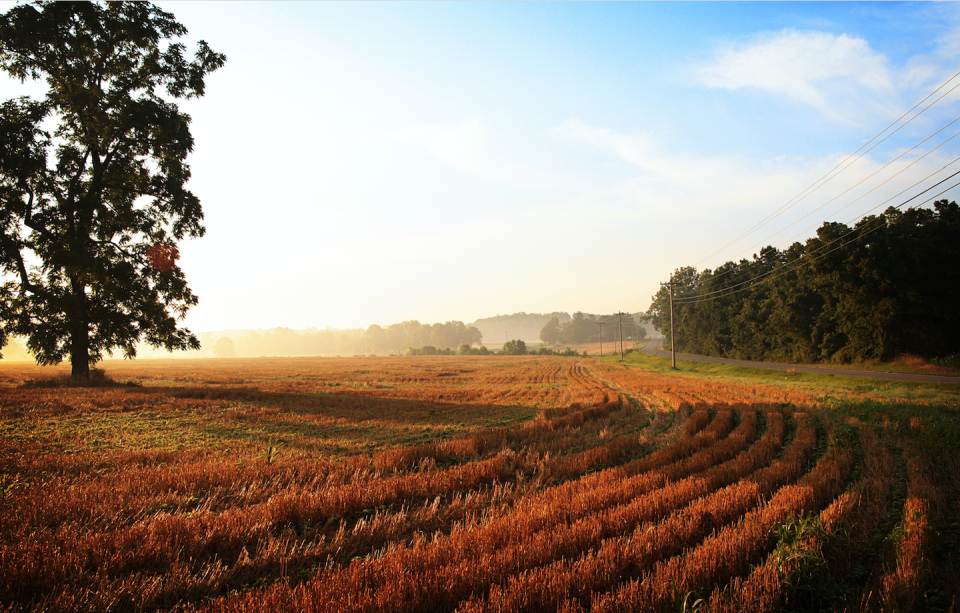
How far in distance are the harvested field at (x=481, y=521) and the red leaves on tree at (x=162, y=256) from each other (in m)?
14.0

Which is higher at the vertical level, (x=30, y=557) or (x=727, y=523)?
(x=30, y=557)

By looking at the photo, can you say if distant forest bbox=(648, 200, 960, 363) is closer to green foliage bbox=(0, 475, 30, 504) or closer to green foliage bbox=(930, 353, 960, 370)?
green foliage bbox=(930, 353, 960, 370)

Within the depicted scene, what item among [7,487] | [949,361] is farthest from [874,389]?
[7,487]

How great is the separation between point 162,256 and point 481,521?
27.8m

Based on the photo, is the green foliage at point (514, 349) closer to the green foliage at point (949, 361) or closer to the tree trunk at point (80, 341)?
the green foliage at point (949, 361)

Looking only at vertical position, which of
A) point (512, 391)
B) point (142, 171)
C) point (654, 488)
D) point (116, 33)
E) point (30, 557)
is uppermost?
point (116, 33)

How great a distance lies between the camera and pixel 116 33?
78.2 ft

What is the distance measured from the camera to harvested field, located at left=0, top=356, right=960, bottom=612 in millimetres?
3836

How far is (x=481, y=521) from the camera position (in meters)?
5.95

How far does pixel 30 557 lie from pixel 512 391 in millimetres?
27254

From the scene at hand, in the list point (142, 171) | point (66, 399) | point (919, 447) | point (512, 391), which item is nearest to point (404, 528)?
point (919, 447)

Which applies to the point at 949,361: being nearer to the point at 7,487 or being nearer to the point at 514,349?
the point at 7,487

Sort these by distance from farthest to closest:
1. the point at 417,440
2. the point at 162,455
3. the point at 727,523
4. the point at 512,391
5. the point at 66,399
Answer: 1. the point at 512,391
2. the point at 66,399
3. the point at 417,440
4. the point at 162,455
5. the point at 727,523

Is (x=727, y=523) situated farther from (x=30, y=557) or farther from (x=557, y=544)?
(x=30, y=557)
